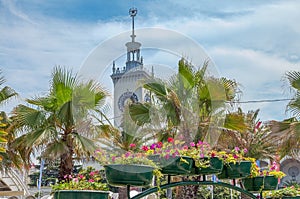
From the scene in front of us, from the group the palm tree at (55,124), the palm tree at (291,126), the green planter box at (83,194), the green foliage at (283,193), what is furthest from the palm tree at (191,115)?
the palm tree at (291,126)

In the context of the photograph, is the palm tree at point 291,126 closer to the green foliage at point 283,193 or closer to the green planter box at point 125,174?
the green foliage at point 283,193

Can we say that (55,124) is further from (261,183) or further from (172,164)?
(172,164)

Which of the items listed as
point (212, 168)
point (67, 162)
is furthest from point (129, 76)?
point (67, 162)

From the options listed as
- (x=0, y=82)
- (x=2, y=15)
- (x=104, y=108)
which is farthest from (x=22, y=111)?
(x=104, y=108)

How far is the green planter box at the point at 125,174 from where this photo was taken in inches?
78.9

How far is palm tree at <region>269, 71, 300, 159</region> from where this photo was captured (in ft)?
26.8

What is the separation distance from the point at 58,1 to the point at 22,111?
3.73 meters

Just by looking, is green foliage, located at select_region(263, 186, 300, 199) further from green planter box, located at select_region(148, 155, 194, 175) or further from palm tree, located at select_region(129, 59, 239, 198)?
green planter box, located at select_region(148, 155, 194, 175)

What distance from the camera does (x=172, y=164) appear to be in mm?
2184

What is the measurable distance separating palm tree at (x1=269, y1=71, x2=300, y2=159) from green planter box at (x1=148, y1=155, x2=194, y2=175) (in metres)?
6.32

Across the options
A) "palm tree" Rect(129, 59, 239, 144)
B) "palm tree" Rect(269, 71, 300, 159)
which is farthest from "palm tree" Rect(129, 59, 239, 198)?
"palm tree" Rect(269, 71, 300, 159)

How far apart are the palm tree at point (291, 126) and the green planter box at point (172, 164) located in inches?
249

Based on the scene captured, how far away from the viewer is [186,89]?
484 centimetres

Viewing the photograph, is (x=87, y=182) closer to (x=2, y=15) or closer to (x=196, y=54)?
(x=196, y=54)
